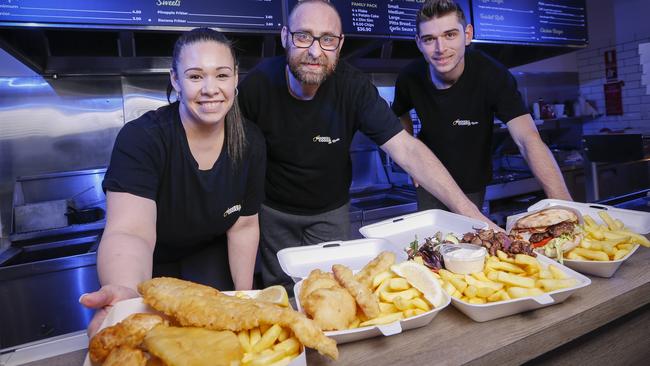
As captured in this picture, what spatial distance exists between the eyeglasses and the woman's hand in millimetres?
1371

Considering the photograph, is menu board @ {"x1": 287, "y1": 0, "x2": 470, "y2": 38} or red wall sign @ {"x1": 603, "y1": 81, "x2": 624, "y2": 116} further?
red wall sign @ {"x1": 603, "y1": 81, "x2": 624, "y2": 116}

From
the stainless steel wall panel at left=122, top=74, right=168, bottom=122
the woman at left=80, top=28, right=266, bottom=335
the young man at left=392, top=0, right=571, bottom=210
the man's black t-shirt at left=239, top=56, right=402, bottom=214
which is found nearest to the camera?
the woman at left=80, top=28, right=266, bottom=335

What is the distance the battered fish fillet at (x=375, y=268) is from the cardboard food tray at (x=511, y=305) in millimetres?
180

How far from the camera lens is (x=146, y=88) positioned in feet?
11.9

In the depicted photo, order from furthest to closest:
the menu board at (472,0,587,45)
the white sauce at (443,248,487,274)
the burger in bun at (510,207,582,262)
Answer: the menu board at (472,0,587,45) < the burger in bun at (510,207,582,262) < the white sauce at (443,248,487,274)

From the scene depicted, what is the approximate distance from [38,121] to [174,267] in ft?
7.23

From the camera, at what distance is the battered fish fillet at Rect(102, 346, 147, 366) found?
27.3 inches

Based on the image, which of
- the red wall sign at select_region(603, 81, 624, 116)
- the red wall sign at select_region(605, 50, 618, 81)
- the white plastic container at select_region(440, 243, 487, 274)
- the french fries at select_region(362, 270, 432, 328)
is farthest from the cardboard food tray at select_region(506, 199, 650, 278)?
the red wall sign at select_region(605, 50, 618, 81)

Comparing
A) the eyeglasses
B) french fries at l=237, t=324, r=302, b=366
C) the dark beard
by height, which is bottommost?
french fries at l=237, t=324, r=302, b=366

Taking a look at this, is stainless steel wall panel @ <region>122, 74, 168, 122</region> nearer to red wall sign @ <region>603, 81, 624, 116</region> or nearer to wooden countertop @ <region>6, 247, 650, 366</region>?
wooden countertop @ <region>6, 247, 650, 366</region>

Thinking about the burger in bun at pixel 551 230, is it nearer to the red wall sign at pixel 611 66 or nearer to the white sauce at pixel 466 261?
the white sauce at pixel 466 261

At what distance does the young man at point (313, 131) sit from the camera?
1.92 metres

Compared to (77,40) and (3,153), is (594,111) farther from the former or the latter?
(3,153)

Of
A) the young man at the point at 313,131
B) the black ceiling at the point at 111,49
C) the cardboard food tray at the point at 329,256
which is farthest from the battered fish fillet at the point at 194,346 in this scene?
the black ceiling at the point at 111,49
